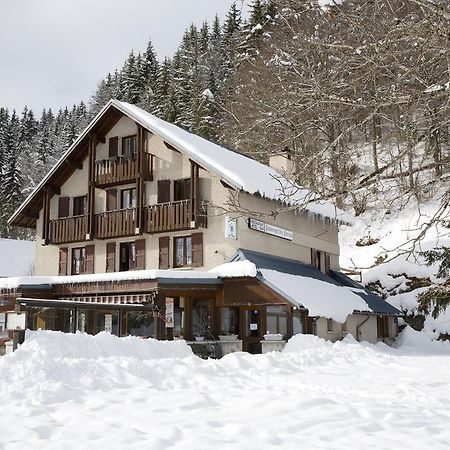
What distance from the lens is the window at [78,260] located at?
2831cm

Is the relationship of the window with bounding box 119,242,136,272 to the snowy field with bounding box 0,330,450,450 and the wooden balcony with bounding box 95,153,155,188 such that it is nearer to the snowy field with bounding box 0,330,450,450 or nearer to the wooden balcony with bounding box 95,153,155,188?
the wooden balcony with bounding box 95,153,155,188

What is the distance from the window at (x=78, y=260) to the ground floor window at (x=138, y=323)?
6.83 meters

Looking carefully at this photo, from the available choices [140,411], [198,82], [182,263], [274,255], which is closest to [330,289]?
[274,255]

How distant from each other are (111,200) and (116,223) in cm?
167

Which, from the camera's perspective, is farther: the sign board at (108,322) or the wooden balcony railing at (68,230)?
the wooden balcony railing at (68,230)

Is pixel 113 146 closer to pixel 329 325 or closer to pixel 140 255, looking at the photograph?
pixel 140 255

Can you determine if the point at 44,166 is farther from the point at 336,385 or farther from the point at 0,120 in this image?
the point at 336,385

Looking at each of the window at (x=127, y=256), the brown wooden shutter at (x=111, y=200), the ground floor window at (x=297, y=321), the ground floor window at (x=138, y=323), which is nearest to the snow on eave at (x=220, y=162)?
the brown wooden shutter at (x=111, y=200)

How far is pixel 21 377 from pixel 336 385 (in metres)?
5.94

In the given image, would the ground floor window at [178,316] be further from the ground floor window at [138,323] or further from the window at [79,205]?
the window at [79,205]

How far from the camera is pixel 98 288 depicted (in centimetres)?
2303

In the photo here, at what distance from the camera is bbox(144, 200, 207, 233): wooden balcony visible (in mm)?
24656

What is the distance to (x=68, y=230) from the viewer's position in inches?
1104

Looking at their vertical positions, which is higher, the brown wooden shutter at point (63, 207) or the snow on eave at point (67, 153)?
the snow on eave at point (67, 153)
